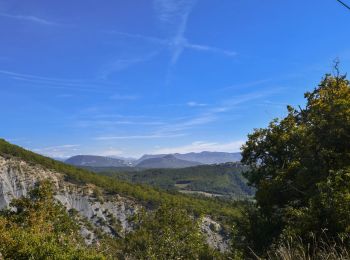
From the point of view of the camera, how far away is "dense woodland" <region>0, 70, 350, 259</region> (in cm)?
1425

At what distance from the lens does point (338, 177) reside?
15719mm

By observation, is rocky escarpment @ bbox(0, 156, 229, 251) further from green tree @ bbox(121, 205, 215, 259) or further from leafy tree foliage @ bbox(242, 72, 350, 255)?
leafy tree foliage @ bbox(242, 72, 350, 255)

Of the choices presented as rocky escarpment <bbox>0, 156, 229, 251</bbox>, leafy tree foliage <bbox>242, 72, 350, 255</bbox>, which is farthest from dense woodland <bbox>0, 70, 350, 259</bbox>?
rocky escarpment <bbox>0, 156, 229, 251</bbox>

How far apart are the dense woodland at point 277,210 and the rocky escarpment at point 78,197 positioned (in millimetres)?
68052

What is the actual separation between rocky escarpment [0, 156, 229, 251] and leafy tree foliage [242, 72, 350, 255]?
70934mm

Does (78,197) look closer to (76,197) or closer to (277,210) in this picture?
(76,197)

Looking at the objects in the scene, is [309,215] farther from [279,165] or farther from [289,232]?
[279,165]

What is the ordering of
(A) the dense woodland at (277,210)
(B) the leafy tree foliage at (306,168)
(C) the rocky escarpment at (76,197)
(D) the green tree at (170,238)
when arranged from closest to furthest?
(A) the dense woodland at (277,210)
(B) the leafy tree foliage at (306,168)
(D) the green tree at (170,238)
(C) the rocky escarpment at (76,197)

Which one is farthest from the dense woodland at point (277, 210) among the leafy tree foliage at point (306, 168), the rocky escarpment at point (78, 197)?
the rocky escarpment at point (78, 197)

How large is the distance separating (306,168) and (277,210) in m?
4.13

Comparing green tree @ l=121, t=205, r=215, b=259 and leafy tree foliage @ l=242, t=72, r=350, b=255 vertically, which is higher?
leafy tree foliage @ l=242, t=72, r=350, b=255

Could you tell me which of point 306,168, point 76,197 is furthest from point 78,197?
point 306,168

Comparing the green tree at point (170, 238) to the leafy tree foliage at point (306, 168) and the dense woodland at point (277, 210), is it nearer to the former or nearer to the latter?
the dense woodland at point (277, 210)

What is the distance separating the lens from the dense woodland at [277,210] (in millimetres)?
14250
